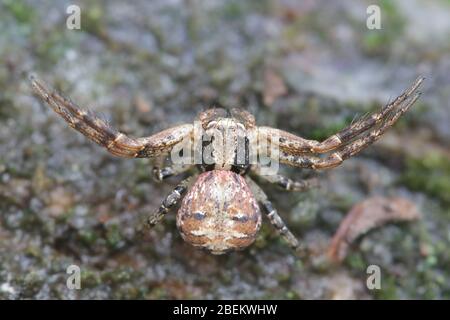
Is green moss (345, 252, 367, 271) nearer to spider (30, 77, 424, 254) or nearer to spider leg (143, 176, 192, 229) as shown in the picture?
spider (30, 77, 424, 254)

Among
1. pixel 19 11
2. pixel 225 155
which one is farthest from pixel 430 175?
pixel 19 11

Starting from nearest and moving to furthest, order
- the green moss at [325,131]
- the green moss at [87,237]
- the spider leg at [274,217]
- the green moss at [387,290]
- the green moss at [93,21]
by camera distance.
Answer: the spider leg at [274,217]
the green moss at [87,237]
the green moss at [387,290]
the green moss at [325,131]
the green moss at [93,21]

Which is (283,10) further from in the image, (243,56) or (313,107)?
(313,107)

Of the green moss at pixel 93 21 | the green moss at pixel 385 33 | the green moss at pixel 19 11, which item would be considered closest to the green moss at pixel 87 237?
the green moss at pixel 93 21

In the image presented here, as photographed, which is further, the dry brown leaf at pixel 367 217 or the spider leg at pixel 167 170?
the dry brown leaf at pixel 367 217

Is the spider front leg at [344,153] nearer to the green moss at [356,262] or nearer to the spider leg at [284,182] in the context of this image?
the spider leg at [284,182]
